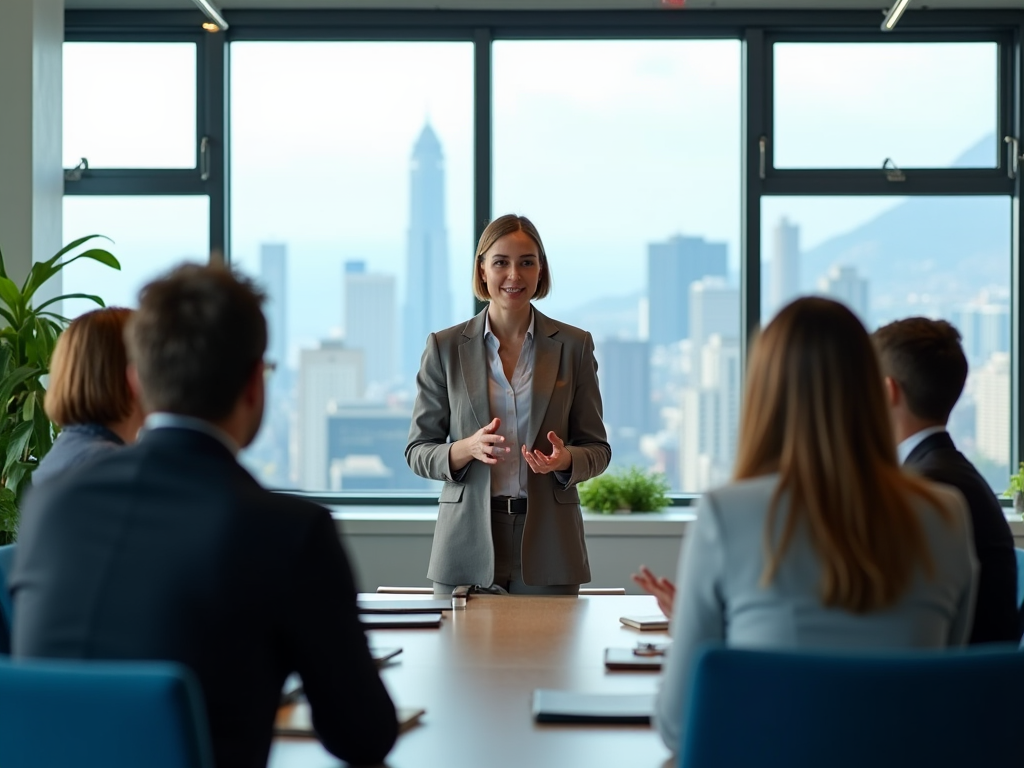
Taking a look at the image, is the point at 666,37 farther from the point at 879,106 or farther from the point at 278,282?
the point at 278,282

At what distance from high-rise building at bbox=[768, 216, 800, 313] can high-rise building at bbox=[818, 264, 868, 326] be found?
0.59 ft

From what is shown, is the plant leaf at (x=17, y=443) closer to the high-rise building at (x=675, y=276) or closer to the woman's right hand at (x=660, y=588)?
the woman's right hand at (x=660, y=588)

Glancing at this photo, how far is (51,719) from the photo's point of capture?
4.31 feet

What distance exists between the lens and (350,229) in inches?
229

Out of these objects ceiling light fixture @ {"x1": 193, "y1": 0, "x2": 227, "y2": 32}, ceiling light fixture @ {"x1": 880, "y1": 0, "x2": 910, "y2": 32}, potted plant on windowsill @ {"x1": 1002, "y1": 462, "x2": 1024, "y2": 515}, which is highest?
ceiling light fixture @ {"x1": 193, "y1": 0, "x2": 227, "y2": 32}

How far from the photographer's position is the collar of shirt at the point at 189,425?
1.44 metres

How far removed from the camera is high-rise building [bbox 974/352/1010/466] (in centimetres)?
570

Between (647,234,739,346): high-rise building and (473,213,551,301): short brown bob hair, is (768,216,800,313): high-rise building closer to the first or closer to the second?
(647,234,739,346): high-rise building

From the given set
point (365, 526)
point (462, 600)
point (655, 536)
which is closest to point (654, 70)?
point (655, 536)

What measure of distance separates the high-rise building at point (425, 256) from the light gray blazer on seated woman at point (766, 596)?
431 centimetres

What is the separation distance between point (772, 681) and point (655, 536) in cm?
393

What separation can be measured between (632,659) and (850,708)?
95 centimetres

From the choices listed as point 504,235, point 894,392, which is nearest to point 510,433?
point 504,235

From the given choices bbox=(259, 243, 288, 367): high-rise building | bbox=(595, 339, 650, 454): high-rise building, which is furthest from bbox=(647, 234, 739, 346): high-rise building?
bbox=(259, 243, 288, 367): high-rise building
